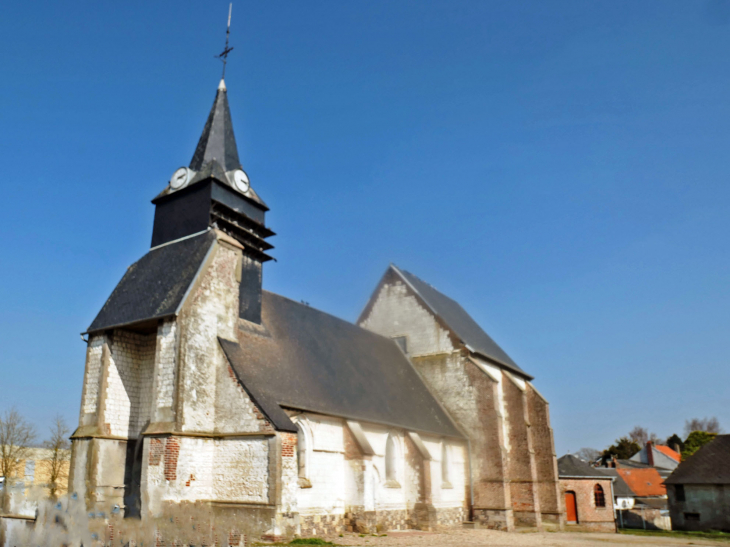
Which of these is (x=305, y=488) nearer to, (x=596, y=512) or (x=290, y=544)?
(x=290, y=544)

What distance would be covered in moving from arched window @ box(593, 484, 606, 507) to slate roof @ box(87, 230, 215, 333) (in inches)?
973

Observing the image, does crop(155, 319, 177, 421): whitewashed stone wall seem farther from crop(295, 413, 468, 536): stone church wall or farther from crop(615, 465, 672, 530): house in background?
crop(615, 465, 672, 530): house in background

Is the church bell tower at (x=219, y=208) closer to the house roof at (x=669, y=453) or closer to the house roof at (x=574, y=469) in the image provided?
the house roof at (x=574, y=469)

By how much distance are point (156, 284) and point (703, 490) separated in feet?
112

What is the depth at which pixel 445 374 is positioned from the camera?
86.5 ft

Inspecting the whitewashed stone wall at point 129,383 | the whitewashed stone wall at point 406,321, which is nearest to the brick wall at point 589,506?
the whitewashed stone wall at point 406,321

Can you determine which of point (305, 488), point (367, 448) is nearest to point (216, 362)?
point (305, 488)

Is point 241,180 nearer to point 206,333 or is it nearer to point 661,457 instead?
point 206,333

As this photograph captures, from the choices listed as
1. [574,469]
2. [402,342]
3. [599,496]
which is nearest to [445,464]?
[402,342]

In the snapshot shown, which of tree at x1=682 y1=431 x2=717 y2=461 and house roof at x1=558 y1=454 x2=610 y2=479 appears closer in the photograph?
house roof at x1=558 y1=454 x2=610 y2=479

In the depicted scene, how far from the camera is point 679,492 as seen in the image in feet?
119

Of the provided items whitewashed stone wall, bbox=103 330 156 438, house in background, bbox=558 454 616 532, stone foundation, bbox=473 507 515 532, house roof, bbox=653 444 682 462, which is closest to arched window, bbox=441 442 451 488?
stone foundation, bbox=473 507 515 532

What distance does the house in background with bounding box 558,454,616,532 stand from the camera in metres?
30.2

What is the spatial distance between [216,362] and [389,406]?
7633 millimetres
